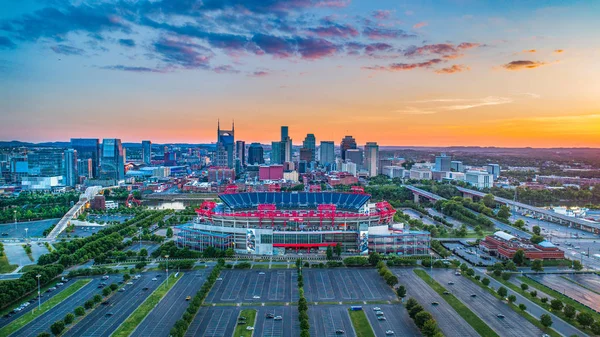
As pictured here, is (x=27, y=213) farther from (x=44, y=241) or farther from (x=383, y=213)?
(x=383, y=213)

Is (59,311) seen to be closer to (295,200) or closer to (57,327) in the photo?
(57,327)

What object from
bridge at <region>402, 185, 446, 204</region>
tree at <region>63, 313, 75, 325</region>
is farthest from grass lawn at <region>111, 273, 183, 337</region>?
bridge at <region>402, 185, 446, 204</region>

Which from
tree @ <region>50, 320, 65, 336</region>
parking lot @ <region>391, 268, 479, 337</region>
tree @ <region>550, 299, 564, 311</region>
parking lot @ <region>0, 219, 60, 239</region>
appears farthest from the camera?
parking lot @ <region>0, 219, 60, 239</region>

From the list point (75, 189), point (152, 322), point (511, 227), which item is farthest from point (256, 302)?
point (75, 189)

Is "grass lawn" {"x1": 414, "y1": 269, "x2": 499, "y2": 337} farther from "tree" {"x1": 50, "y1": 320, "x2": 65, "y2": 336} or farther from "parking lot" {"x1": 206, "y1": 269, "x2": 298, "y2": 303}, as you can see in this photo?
"tree" {"x1": 50, "y1": 320, "x2": 65, "y2": 336}

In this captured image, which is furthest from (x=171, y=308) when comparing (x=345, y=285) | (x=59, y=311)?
(x=345, y=285)

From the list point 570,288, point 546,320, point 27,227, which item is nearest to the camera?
point 546,320

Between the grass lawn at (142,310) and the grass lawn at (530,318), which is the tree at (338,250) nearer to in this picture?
the grass lawn at (530,318)
